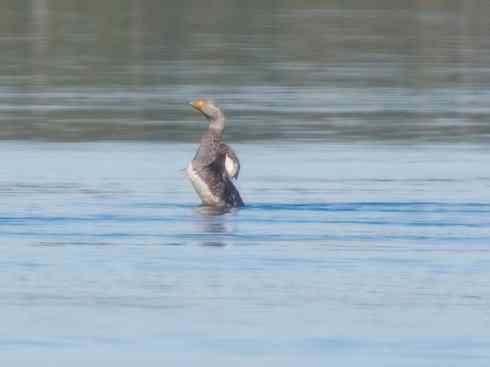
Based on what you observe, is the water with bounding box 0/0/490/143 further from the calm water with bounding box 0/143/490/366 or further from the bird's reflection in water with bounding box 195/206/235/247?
the bird's reflection in water with bounding box 195/206/235/247

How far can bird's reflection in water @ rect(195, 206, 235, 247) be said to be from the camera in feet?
55.9

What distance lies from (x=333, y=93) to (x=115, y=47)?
450 inches

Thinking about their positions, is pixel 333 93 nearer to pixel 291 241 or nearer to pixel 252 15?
pixel 291 241

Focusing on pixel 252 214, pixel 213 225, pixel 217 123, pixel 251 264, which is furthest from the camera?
pixel 217 123

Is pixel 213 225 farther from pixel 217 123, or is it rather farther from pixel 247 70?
pixel 247 70

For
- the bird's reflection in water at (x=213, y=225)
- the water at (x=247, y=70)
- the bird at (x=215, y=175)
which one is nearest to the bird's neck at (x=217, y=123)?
the bird at (x=215, y=175)

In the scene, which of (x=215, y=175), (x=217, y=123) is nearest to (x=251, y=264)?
(x=215, y=175)

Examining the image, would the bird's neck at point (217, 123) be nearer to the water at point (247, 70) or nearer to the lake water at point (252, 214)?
the lake water at point (252, 214)

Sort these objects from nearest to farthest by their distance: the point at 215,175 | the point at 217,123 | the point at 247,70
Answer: the point at 215,175 < the point at 217,123 < the point at 247,70

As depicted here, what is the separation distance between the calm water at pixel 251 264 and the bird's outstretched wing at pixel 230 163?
372mm

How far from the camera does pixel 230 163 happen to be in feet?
63.2

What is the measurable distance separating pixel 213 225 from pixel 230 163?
49.5 inches

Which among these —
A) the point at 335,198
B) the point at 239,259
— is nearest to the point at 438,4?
the point at 335,198

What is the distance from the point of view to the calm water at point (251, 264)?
42.1 feet
